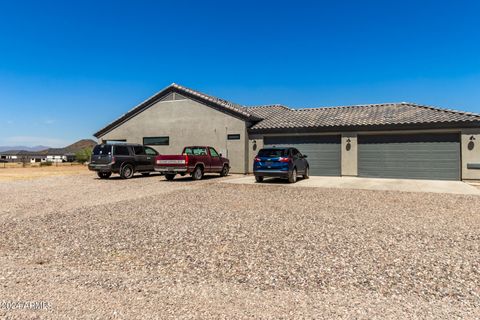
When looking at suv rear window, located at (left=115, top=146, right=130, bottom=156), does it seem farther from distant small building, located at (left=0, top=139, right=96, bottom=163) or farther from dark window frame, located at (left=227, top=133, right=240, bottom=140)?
distant small building, located at (left=0, top=139, right=96, bottom=163)

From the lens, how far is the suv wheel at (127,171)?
1777 centimetres

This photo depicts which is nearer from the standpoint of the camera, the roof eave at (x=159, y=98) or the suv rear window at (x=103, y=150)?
the suv rear window at (x=103, y=150)

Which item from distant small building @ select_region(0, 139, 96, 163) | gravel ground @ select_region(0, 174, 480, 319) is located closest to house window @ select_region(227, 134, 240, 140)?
gravel ground @ select_region(0, 174, 480, 319)

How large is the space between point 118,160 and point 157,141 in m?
7.06

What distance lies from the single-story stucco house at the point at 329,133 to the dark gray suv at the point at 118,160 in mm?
4943

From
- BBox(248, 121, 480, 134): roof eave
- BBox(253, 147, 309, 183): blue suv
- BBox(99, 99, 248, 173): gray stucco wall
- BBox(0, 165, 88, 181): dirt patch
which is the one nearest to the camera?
BBox(253, 147, 309, 183): blue suv

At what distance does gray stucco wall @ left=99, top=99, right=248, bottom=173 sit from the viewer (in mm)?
21438

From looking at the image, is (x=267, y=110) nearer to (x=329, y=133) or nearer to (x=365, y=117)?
(x=329, y=133)

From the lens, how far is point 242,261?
Answer: 14.8 feet

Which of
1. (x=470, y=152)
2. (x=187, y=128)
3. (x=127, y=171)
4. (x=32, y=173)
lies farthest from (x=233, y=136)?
(x=32, y=173)

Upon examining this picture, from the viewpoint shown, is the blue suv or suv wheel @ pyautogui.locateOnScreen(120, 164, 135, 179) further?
suv wheel @ pyautogui.locateOnScreen(120, 164, 135, 179)

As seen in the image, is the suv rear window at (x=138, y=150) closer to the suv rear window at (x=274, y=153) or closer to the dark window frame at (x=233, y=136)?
the dark window frame at (x=233, y=136)

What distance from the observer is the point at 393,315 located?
2979 millimetres

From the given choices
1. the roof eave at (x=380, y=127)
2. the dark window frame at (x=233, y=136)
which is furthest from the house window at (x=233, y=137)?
the roof eave at (x=380, y=127)
